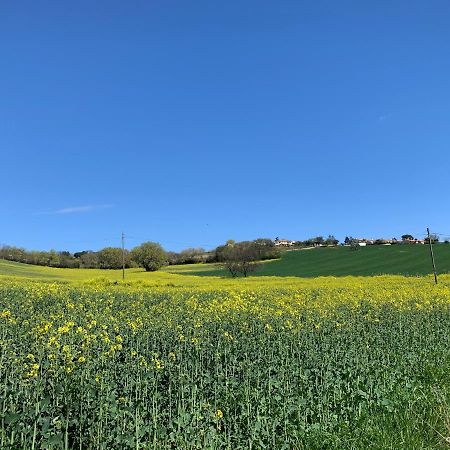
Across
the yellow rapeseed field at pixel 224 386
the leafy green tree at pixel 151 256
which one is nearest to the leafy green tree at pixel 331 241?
the leafy green tree at pixel 151 256

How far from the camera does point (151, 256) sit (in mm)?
96875

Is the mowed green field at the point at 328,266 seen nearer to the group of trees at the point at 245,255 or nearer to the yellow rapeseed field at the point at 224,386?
the group of trees at the point at 245,255

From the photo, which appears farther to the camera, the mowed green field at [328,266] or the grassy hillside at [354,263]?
the grassy hillside at [354,263]

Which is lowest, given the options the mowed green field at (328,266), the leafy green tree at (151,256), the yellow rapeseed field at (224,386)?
→ the yellow rapeseed field at (224,386)

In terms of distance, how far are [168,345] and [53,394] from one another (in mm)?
5096

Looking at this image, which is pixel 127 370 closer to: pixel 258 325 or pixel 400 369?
pixel 258 325

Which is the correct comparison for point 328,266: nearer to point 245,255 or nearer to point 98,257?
point 245,255

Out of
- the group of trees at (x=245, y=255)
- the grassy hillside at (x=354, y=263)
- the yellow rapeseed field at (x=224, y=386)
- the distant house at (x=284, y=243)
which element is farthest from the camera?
the distant house at (x=284, y=243)

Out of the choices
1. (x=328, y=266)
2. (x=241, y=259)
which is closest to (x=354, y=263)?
(x=328, y=266)

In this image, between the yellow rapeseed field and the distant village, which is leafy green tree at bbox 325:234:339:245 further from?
the yellow rapeseed field

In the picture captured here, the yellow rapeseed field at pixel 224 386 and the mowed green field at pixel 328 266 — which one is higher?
the mowed green field at pixel 328 266

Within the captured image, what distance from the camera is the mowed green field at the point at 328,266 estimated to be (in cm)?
7588

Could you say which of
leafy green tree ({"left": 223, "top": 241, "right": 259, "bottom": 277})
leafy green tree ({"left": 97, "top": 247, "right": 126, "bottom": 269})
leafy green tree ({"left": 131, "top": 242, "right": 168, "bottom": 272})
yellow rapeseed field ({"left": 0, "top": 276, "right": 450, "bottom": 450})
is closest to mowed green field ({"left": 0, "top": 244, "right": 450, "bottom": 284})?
leafy green tree ({"left": 223, "top": 241, "right": 259, "bottom": 277})

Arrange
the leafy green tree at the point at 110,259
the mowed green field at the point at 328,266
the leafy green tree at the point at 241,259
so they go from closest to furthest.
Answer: the mowed green field at the point at 328,266, the leafy green tree at the point at 241,259, the leafy green tree at the point at 110,259
